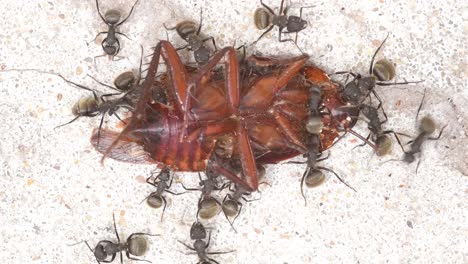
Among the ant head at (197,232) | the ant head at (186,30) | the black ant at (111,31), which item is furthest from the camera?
the ant head at (197,232)

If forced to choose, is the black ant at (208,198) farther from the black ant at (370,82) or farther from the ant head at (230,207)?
the black ant at (370,82)

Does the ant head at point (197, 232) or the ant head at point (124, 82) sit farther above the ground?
the ant head at point (124, 82)

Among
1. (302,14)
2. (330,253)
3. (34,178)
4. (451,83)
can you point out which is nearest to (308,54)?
(302,14)

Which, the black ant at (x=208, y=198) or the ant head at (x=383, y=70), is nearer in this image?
the ant head at (x=383, y=70)

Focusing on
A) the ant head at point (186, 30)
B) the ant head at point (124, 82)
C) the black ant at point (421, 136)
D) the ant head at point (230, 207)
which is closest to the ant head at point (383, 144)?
the black ant at point (421, 136)

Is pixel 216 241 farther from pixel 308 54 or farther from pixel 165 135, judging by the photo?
pixel 308 54

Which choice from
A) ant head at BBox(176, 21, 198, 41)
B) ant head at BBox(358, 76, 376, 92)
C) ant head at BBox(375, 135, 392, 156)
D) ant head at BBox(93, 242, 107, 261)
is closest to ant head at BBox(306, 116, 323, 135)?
ant head at BBox(358, 76, 376, 92)
